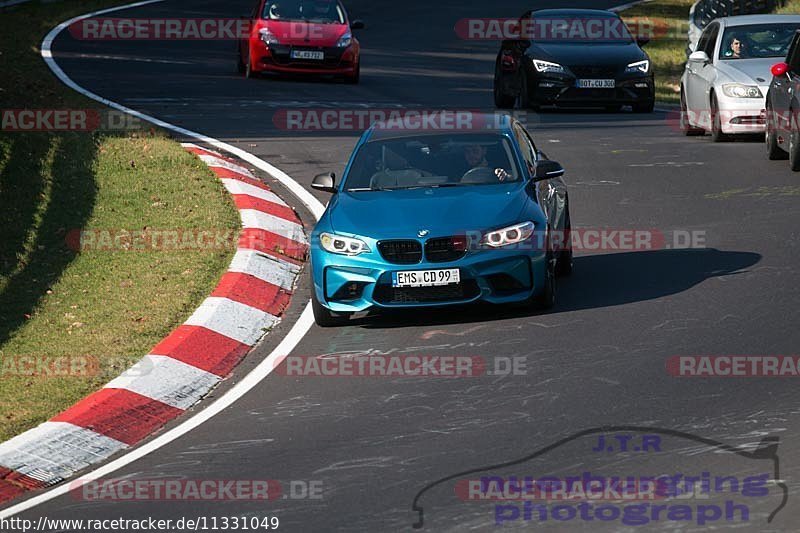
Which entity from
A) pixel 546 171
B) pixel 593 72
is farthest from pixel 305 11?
pixel 546 171

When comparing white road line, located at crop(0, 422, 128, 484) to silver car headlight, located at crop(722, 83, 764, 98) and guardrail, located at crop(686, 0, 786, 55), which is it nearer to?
silver car headlight, located at crop(722, 83, 764, 98)

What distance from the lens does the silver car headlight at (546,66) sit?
24.8 m

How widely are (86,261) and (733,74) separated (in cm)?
984

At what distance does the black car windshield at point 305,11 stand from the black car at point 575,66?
4906mm

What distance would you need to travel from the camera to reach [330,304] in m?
11.6

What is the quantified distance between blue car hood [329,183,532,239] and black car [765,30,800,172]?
6.59 m

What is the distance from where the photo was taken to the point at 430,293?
37.2 ft

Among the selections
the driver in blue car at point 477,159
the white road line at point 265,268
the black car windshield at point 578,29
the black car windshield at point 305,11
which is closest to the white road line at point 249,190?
the white road line at point 265,268

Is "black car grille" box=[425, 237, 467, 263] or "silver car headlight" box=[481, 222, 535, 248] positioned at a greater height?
"silver car headlight" box=[481, 222, 535, 248]

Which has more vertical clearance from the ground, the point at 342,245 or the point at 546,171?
the point at 546,171

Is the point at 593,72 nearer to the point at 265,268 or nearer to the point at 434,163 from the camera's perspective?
the point at 265,268

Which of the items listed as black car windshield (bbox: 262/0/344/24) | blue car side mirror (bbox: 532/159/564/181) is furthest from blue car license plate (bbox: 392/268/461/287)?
black car windshield (bbox: 262/0/344/24)

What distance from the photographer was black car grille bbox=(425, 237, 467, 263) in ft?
37.3

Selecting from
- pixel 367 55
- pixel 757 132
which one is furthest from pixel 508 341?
pixel 367 55
